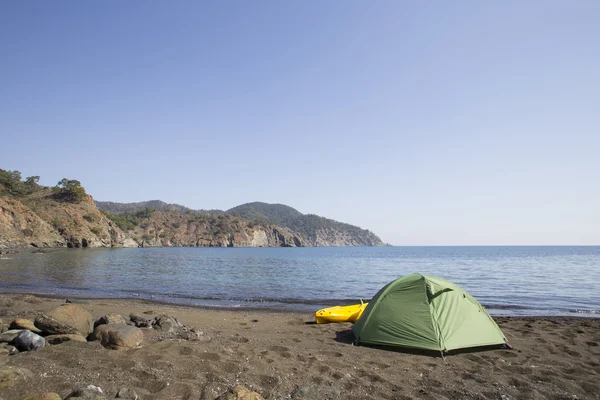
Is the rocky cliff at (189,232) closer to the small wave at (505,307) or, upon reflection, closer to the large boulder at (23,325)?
the small wave at (505,307)

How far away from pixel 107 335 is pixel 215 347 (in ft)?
7.29

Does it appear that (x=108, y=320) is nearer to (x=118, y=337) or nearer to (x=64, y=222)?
(x=118, y=337)

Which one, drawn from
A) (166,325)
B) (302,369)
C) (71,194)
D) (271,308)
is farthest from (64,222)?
(302,369)

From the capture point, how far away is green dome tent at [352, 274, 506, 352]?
28.2ft

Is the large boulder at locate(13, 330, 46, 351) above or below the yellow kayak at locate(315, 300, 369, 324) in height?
above

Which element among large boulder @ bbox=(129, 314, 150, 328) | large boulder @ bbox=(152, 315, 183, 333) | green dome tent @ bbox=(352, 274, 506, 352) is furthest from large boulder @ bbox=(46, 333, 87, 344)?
green dome tent @ bbox=(352, 274, 506, 352)

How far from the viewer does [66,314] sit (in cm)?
793

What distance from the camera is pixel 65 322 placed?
768cm

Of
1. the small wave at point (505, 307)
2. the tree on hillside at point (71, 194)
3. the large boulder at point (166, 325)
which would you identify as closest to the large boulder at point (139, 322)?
the large boulder at point (166, 325)

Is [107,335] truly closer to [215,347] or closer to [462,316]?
[215,347]

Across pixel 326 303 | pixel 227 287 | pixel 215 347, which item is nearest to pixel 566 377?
pixel 215 347

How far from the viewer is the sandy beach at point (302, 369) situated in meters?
5.56

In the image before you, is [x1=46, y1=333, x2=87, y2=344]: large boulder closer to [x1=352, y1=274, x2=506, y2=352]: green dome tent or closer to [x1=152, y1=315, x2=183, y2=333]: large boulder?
[x1=152, y1=315, x2=183, y2=333]: large boulder

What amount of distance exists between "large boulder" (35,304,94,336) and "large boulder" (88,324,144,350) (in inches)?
22.7
